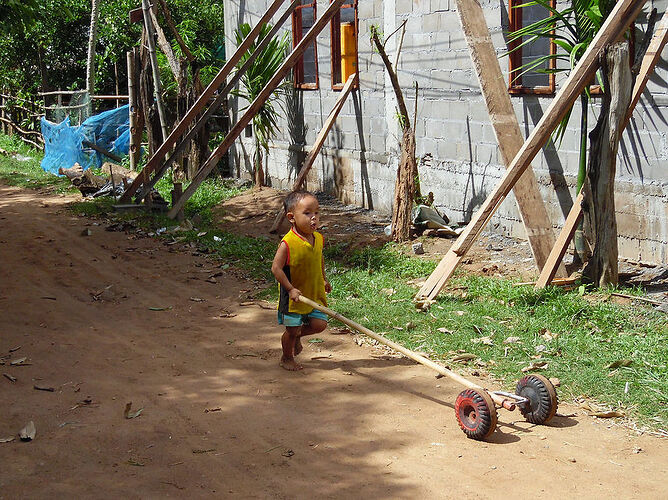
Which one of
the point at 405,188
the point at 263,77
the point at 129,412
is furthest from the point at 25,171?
the point at 129,412

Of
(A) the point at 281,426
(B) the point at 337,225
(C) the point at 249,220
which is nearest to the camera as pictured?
(A) the point at 281,426

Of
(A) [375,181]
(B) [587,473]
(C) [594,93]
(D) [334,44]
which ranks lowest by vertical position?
(B) [587,473]

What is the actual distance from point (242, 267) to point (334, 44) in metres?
4.75

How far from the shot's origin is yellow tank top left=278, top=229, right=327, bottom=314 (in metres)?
5.49

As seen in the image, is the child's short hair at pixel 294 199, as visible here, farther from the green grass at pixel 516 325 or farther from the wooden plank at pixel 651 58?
the wooden plank at pixel 651 58

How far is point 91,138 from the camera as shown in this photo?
1656cm

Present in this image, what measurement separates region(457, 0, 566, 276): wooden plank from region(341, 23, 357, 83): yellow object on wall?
12.0 feet

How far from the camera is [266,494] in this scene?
12.6ft

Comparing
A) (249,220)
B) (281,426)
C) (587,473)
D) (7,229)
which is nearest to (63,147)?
(7,229)

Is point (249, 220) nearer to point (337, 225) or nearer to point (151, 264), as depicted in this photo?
point (337, 225)

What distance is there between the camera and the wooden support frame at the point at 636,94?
682 cm

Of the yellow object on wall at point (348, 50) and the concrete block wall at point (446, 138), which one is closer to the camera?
the concrete block wall at point (446, 138)

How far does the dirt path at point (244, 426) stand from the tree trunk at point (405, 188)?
102 inches

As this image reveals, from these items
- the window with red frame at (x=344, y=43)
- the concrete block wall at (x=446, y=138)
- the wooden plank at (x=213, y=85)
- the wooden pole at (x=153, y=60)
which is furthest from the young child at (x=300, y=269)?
the wooden pole at (x=153, y=60)
